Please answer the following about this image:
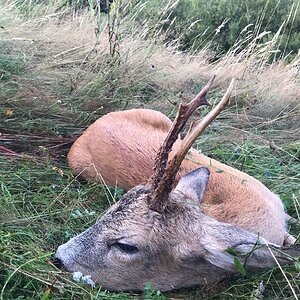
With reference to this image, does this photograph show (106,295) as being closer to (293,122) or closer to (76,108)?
(76,108)

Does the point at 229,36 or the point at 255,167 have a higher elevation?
the point at 255,167

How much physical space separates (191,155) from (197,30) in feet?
25.7

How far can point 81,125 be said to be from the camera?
17.5 ft

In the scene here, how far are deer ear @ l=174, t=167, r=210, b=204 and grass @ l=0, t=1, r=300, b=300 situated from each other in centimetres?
54

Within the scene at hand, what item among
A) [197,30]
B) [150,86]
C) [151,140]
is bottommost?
[197,30]

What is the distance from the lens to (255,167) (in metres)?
4.88

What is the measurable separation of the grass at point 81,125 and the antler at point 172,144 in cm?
52

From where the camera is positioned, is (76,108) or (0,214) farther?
(76,108)

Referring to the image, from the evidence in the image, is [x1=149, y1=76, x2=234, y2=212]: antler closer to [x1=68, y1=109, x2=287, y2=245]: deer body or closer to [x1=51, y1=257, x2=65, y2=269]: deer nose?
[x1=68, y1=109, x2=287, y2=245]: deer body

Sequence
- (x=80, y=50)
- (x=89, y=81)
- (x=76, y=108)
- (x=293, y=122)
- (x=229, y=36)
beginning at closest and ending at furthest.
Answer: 1. (x=76, y=108)
2. (x=89, y=81)
3. (x=293, y=122)
4. (x=80, y=50)
5. (x=229, y=36)

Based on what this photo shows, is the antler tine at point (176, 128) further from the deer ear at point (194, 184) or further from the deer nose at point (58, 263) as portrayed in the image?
the deer nose at point (58, 263)

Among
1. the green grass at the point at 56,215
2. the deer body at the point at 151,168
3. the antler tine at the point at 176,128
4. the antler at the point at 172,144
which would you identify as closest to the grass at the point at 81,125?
the green grass at the point at 56,215

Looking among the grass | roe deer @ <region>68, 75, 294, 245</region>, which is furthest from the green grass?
roe deer @ <region>68, 75, 294, 245</region>

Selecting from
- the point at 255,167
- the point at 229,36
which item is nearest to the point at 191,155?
the point at 255,167
